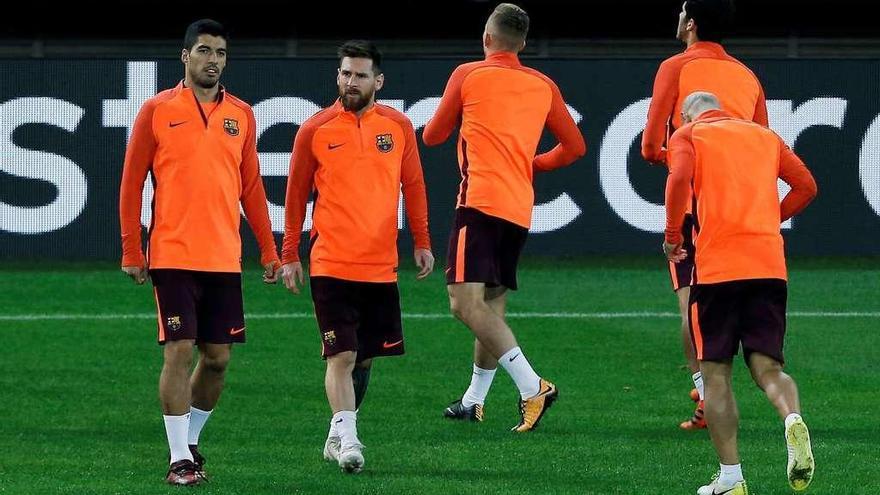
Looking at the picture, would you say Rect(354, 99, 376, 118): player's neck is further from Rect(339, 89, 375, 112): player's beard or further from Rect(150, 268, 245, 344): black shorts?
Rect(150, 268, 245, 344): black shorts

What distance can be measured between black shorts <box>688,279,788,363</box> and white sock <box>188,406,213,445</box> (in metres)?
2.36

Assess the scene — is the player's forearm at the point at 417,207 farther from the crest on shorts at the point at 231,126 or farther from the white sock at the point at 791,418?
the white sock at the point at 791,418

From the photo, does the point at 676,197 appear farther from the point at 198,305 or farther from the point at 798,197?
the point at 198,305

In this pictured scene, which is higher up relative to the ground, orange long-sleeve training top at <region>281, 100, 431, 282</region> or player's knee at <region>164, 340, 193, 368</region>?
orange long-sleeve training top at <region>281, 100, 431, 282</region>

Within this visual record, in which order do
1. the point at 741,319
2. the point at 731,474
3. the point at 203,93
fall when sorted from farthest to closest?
1. the point at 203,93
2. the point at 741,319
3. the point at 731,474


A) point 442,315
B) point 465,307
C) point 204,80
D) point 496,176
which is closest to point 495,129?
point 496,176

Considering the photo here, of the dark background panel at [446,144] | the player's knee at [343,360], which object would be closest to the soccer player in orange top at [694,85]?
the player's knee at [343,360]

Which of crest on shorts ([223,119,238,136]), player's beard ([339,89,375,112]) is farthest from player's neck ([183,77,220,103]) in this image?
player's beard ([339,89,375,112])

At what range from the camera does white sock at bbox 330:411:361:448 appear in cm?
787

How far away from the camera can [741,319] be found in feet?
23.6

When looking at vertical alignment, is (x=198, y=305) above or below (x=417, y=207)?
below

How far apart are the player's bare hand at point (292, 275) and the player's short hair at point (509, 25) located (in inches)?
72.9

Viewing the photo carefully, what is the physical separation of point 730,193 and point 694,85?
188 cm

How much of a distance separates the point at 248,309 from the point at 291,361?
9.73 feet
